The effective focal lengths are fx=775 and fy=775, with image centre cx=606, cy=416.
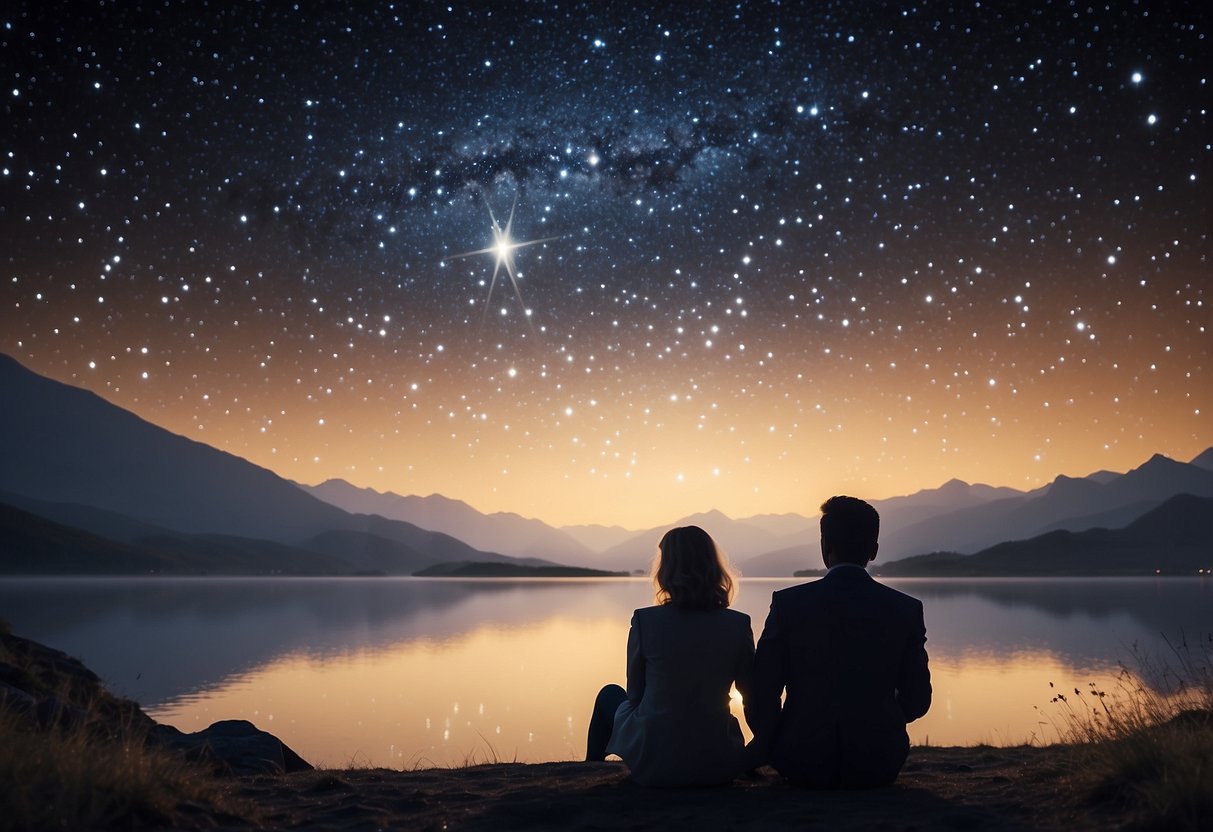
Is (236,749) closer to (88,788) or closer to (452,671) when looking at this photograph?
(88,788)

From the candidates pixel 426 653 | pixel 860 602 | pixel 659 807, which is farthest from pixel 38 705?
pixel 426 653

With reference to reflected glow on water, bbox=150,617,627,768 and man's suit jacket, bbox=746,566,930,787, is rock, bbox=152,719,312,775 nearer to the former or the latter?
reflected glow on water, bbox=150,617,627,768

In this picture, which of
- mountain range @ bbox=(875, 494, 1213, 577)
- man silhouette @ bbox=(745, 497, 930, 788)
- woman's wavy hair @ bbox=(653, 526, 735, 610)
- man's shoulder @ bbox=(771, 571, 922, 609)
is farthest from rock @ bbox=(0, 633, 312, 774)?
mountain range @ bbox=(875, 494, 1213, 577)

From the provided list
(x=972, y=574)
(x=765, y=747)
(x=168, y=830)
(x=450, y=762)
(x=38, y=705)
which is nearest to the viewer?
(x=168, y=830)

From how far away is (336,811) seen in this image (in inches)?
181

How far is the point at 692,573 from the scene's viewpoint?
173 inches

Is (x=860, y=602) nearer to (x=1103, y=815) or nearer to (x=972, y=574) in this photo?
(x=1103, y=815)

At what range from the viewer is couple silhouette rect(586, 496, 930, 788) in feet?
13.7

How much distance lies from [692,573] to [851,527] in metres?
0.91

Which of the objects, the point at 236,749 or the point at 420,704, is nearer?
the point at 236,749

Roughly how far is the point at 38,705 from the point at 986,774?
6667 millimetres

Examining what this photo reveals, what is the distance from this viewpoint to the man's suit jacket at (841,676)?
13.7 ft

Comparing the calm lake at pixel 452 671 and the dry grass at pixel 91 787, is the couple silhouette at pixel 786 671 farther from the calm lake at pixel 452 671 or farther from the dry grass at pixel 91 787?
the calm lake at pixel 452 671

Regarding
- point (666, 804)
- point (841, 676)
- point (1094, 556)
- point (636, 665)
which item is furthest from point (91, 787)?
point (1094, 556)
